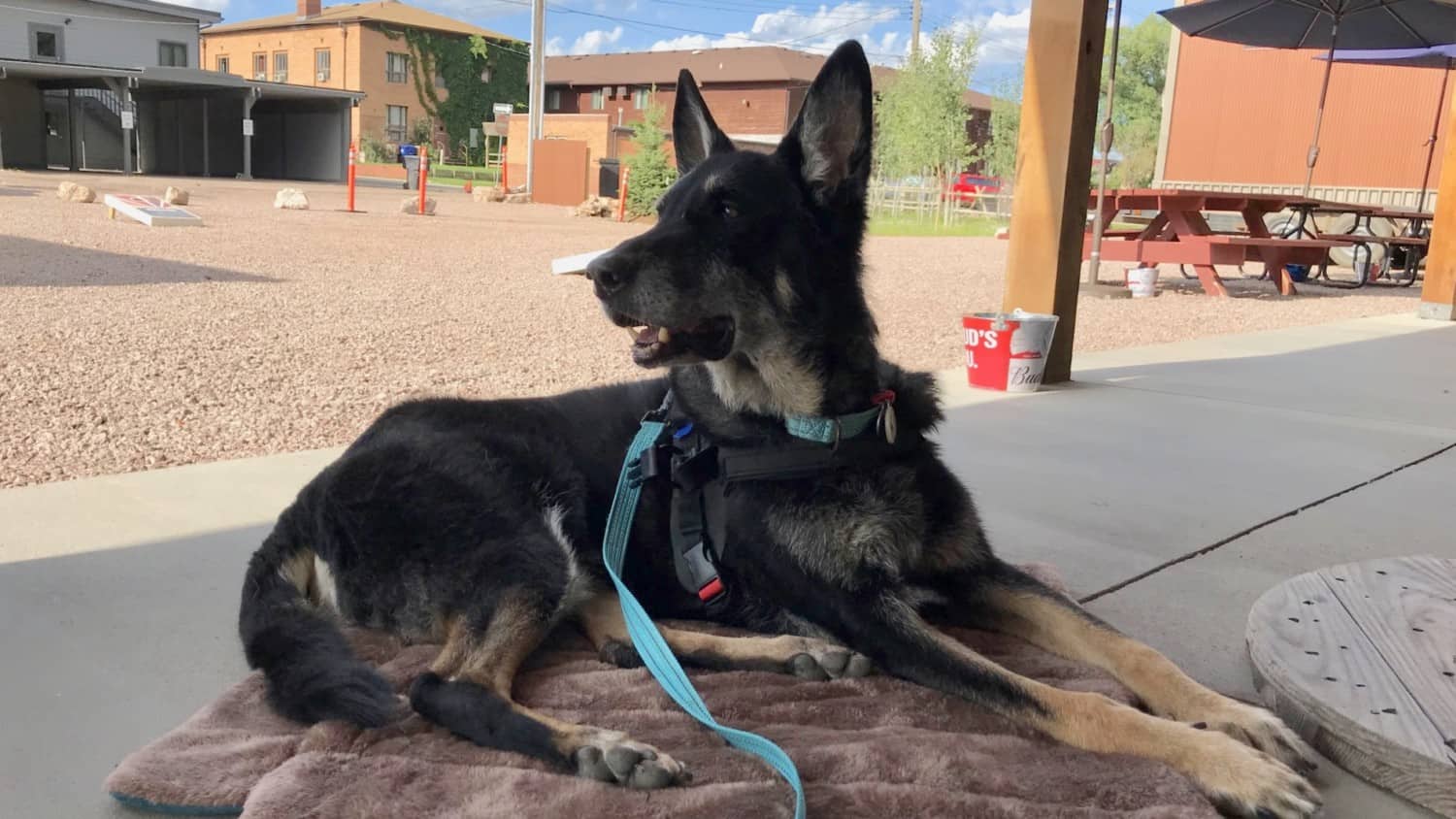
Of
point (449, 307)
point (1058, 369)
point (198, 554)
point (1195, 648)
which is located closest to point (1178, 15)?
point (1058, 369)

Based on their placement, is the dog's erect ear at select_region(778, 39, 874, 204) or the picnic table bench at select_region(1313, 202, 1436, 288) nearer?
the dog's erect ear at select_region(778, 39, 874, 204)

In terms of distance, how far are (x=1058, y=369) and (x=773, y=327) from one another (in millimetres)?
4730

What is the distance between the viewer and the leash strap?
2.11 m

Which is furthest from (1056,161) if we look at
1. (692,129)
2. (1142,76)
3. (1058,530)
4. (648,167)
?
(1142,76)

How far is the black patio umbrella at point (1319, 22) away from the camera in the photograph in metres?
14.6

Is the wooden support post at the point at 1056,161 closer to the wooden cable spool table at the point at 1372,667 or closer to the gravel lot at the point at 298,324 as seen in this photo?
the gravel lot at the point at 298,324

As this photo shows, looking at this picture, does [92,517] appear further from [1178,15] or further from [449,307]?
[1178,15]

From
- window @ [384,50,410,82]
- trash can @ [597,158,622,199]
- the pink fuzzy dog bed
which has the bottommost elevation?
the pink fuzzy dog bed

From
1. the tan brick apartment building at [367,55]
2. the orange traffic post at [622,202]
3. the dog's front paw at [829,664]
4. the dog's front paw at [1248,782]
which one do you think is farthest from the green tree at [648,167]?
the tan brick apartment building at [367,55]

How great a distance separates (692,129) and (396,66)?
66.3 metres

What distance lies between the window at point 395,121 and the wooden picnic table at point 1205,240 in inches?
2222

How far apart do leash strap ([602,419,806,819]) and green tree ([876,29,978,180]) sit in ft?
113

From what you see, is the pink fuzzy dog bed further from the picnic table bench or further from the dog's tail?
the picnic table bench

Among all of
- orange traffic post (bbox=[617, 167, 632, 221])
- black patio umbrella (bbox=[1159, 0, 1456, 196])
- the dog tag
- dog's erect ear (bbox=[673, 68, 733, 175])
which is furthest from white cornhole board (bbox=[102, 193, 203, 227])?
the dog tag
